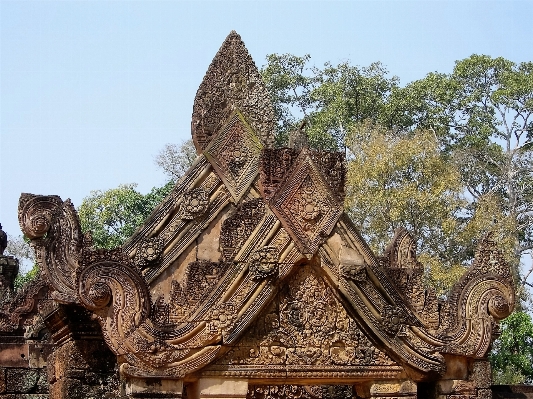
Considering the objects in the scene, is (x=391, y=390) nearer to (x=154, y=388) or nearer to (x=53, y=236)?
(x=154, y=388)

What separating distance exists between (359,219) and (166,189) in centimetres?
787

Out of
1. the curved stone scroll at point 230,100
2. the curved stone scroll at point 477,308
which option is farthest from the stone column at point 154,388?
the curved stone scroll at point 230,100

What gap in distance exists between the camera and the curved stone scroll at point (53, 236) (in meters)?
11.1

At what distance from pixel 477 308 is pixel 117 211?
96.3 feet

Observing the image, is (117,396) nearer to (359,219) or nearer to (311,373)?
(311,373)

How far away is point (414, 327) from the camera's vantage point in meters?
9.62

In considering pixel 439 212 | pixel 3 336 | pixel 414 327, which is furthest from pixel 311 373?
pixel 439 212

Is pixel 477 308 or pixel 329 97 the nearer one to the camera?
pixel 477 308

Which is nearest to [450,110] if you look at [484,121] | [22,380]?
[484,121]

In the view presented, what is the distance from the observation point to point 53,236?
1124 cm

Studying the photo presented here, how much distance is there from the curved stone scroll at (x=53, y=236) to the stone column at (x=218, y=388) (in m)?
2.35

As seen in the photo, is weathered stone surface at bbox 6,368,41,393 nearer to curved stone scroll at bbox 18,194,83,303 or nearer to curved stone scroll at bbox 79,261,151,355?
curved stone scroll at bbox 18,194,83,303

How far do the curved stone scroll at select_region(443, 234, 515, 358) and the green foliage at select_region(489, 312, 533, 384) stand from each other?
2033 cm

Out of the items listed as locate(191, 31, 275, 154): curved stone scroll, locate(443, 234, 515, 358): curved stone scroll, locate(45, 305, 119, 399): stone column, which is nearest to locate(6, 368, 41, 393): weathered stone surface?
locate(45, 305, 119, 399): stone column
